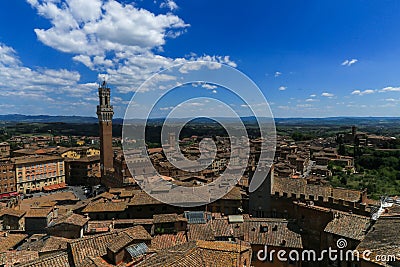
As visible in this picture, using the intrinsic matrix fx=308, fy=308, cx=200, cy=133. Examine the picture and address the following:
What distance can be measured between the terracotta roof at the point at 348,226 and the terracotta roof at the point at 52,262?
10991 millimetres

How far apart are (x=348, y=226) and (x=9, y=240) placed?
17418 mm

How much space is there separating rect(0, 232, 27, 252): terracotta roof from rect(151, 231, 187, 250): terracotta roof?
25.6ft

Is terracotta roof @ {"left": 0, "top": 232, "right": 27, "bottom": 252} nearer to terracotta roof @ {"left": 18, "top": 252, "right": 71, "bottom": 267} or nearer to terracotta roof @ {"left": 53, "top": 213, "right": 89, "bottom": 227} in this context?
terracotta roof @ {"left": 53, "top": 213, "right": 89, "bottom": 227}

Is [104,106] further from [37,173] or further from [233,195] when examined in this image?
[233,195]

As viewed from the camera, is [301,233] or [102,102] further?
[102,102]

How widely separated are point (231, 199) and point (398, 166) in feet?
136

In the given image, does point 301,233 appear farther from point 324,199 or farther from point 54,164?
point 54,164

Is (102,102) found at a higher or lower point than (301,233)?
higher

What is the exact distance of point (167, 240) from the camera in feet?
47.2

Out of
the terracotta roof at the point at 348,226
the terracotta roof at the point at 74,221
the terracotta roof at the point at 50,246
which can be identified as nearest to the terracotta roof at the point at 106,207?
the terracotta roof at the point at 74,221

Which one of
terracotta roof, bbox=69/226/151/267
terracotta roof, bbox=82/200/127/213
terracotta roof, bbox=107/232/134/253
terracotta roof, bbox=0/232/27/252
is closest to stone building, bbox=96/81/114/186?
terracotta roof, bbox=82/200/127/213

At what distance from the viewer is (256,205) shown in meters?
20.0

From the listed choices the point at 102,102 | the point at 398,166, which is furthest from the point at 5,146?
the point at 398,166

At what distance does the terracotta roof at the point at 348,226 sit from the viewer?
13220mm
